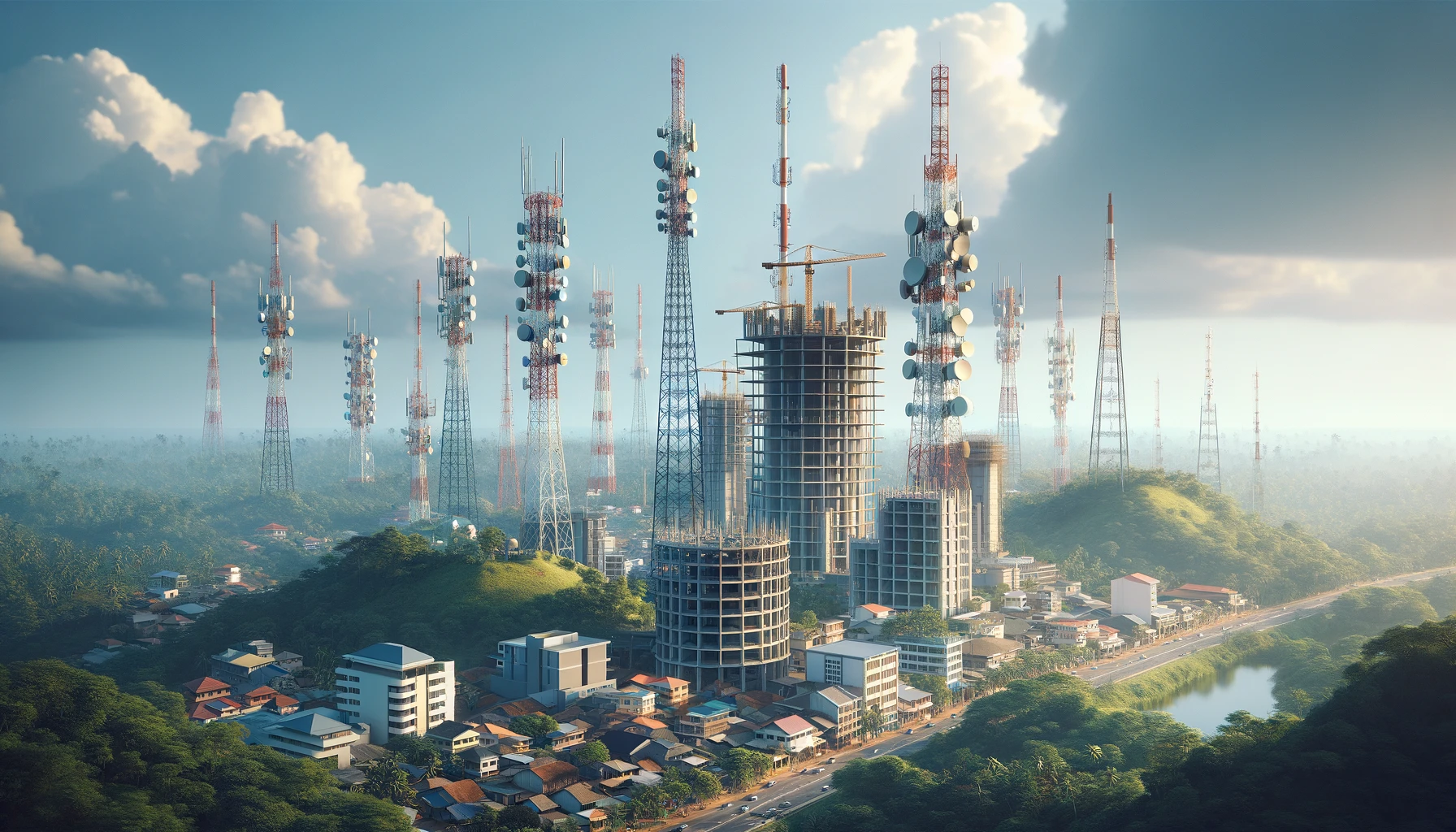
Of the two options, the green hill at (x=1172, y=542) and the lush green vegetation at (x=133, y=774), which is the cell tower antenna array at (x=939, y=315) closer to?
the green hill at (x=1172, y=542)

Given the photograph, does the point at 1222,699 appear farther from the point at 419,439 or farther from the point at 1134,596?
the point at 419,439

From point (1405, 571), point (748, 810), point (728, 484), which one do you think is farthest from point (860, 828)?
point (1405, 571)

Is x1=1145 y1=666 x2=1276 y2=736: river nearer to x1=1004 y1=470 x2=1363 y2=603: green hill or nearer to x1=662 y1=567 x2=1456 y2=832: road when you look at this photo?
x1=662 y1=567 x2=1456 y2=832: road

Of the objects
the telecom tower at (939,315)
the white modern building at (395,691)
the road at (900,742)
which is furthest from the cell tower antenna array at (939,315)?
the white modern building at (395,691)

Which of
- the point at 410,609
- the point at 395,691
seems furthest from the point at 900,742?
the point at 410,609

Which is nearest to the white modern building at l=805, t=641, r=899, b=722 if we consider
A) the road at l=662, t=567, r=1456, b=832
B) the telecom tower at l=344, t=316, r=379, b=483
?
the road at l=662, t=567, r=1456, b=832

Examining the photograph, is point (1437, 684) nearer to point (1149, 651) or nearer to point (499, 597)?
point (1149, 651)
